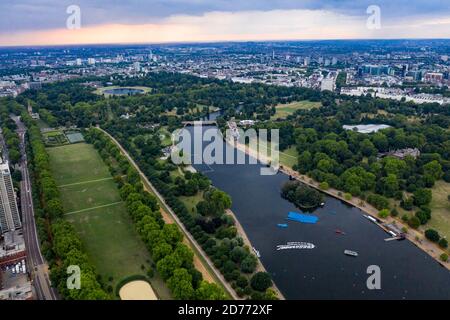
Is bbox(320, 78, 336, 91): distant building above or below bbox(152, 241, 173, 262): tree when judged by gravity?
above

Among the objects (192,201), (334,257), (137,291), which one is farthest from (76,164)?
(334,257)

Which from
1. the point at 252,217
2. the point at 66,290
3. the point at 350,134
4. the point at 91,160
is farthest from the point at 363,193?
the point at 91,160

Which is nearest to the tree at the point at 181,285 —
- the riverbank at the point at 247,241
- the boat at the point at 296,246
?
the riverbank at the point at 247,241

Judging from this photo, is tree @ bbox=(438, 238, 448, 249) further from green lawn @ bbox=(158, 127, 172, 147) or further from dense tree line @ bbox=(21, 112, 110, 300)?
green lawn @ bbox=(158, 127, 172, 147)

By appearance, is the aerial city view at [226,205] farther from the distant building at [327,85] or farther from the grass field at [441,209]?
the distant building at [327,85]

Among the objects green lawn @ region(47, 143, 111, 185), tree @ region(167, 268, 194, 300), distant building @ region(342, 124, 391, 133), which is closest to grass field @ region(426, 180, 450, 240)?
distant building @ region(342, 124, 391, 133)

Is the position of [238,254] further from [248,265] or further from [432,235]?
[432,235]
